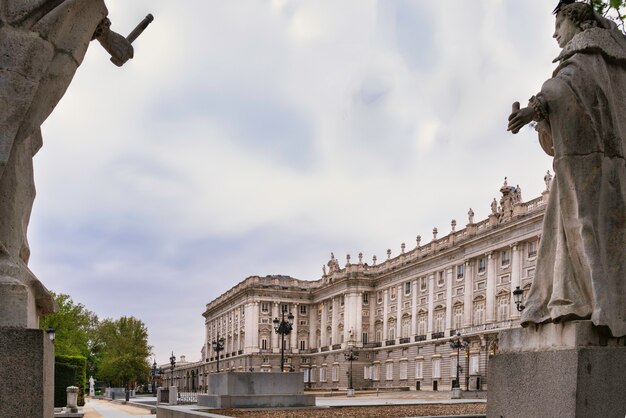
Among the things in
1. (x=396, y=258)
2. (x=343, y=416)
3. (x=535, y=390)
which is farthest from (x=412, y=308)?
(x=535, y=390)

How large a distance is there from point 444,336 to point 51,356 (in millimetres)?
68667

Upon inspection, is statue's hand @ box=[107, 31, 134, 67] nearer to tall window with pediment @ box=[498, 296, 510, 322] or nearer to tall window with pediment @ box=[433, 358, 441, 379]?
tall window with pediment @ box=[498, 296, 510, 322]

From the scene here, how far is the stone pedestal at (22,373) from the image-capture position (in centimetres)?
278

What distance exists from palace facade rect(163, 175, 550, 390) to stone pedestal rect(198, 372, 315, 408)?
19927 mm

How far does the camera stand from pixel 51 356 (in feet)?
10.3

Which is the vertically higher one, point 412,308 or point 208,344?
point 412,308

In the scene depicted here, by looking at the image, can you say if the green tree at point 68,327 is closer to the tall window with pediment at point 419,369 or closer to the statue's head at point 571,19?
the tall window with pediment at point 419,369

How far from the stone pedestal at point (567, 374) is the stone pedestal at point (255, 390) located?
14806 mm

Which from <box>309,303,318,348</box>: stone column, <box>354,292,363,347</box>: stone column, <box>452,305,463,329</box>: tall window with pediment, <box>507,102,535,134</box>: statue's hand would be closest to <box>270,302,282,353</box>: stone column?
<box>309,303,318,348</box>: stone column

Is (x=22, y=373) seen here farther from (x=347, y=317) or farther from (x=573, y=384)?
(x=347, y=317)

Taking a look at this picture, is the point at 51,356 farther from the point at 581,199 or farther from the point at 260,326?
the point at 260,326

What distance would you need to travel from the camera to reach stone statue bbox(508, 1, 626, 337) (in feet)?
12.8

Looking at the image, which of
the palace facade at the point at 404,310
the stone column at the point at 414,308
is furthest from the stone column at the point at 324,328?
the stone column at the point at 414,308

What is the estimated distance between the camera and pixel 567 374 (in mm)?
3727
